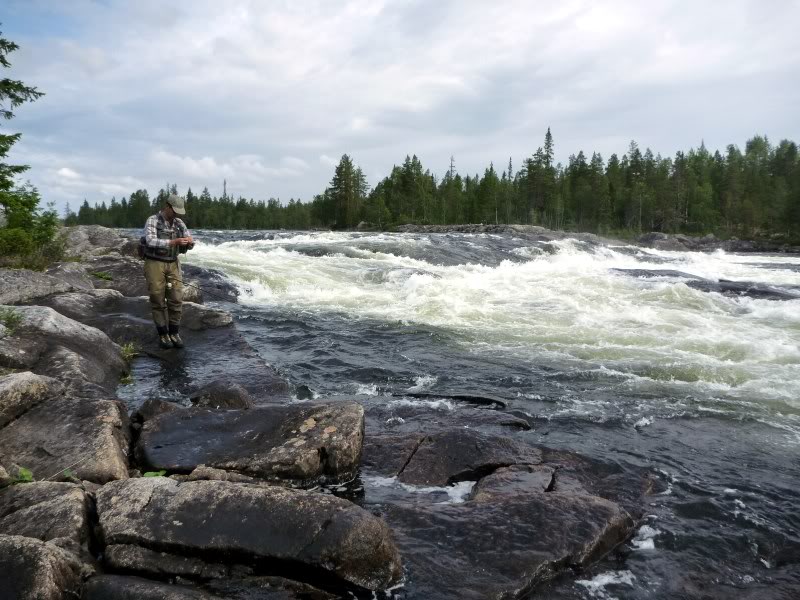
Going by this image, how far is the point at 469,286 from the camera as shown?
17812mm

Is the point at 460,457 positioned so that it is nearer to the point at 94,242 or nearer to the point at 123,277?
the point at 123,277

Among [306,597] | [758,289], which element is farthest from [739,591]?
[758,289]

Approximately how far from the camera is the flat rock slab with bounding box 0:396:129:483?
14.9ft

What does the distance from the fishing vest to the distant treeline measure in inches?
2764

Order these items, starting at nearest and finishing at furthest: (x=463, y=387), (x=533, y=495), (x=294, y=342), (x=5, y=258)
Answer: (x=533, y=495) < (x=463, y=387) < (x=294, y=342) < (x=5, y=258)

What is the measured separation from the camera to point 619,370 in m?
9.01

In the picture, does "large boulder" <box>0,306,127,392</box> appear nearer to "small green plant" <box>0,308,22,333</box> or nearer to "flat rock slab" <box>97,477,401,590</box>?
"small green plant" <box>0,308,22,333</box>

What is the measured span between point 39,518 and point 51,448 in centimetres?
141

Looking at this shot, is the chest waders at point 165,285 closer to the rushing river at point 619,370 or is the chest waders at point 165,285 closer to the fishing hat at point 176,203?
the fishing hat at point 176,203

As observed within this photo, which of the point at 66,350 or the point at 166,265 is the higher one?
the point at 166,265

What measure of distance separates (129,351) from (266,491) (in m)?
6.16

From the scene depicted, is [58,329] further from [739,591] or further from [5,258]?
[739,591]

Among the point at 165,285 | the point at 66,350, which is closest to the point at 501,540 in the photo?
the point at 66,350

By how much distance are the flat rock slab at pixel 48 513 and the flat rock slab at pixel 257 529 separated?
132 mm
